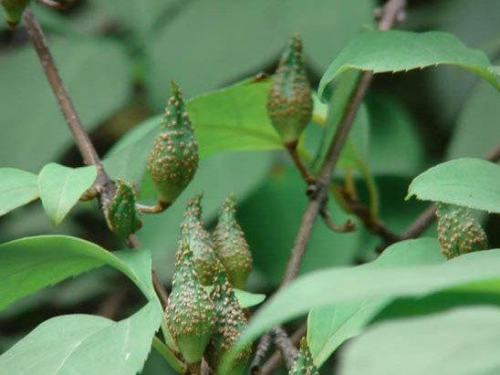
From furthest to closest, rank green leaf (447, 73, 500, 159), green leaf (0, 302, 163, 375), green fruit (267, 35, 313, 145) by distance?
green leaf (447, 73, 500, 159), green fruit (267, 35, 313, 145), green leaf (0, 302, 163, 375)

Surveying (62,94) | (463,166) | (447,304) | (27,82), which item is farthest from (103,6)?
(447,304)

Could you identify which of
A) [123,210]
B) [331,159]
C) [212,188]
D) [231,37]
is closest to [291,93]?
[331,159]

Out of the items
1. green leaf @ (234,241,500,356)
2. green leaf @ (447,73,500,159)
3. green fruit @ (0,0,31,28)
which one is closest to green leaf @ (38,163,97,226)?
green fruit @ (0,0,31,28)

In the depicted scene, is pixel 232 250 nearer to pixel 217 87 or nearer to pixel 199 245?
pixel 199 245

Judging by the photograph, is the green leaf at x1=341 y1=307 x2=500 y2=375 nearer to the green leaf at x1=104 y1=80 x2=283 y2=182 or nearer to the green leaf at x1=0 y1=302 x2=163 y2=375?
the green leaf at x1=0 y1=302 x2=163 y2=375

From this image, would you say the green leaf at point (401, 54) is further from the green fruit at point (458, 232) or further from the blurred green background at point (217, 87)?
the blurred green background at point (217, 87)

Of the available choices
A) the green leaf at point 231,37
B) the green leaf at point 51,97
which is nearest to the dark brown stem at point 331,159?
the green leaf at point 231,37
